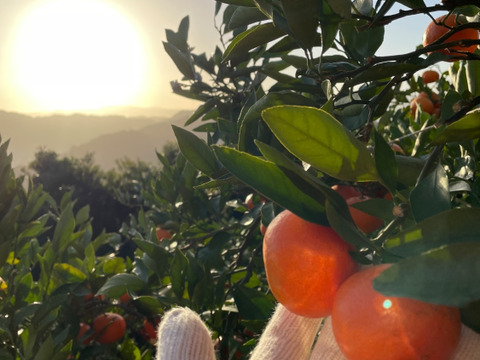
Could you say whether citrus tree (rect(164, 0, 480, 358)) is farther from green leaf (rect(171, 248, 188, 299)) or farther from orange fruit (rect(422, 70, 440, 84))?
orange fruit (rect(422, 70, 440, 84))

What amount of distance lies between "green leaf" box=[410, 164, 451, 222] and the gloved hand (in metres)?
0.21

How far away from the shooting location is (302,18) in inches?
17.6

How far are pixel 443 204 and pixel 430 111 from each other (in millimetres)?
1177

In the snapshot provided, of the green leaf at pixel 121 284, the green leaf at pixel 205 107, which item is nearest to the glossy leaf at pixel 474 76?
the green leaf at pixel 205 107

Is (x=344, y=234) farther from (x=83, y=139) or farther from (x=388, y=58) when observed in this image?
(x=83, y=139)

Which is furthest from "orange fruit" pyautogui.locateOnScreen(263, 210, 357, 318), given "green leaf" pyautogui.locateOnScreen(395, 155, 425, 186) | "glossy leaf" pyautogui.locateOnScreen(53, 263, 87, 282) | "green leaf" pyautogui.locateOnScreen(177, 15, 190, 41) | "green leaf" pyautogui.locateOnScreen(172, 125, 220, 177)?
"glossy leaf" pyautogui.locateOnScreen(53, 263, 87, 282)

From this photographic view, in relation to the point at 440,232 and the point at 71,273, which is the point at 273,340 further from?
the point at 71,273

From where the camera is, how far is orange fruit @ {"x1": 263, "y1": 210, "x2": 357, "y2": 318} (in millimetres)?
387

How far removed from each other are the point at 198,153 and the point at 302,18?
236mm

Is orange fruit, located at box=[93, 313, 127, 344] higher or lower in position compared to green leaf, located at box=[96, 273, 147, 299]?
lower

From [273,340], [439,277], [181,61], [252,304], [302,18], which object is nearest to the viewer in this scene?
[439,277]

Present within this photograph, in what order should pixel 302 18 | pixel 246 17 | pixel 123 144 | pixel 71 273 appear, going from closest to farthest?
pixel 302 18, pixel 246 17, pixel 71 273, pixel 123 144

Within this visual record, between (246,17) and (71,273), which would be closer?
(246,17)

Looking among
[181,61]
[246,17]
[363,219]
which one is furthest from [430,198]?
[181,61]
